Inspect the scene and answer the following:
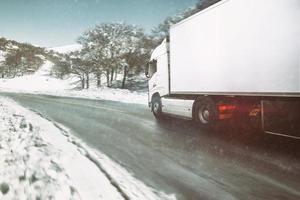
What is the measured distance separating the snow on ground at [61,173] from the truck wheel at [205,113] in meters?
3.98

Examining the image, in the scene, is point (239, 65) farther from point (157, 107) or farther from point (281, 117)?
point (157, 107)

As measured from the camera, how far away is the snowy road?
5.11m

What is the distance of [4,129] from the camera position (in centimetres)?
1046

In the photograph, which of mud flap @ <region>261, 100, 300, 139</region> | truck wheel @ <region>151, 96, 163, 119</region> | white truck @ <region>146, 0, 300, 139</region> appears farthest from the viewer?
truck wheel @ <region>151, 96, 163, 119</region>

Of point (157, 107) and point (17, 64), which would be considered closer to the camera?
point (157, 107)

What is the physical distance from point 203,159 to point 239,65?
123 inches

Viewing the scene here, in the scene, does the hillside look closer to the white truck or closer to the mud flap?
the white truck

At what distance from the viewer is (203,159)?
6.92m

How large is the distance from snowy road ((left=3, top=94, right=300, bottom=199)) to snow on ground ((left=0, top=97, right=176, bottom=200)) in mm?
350

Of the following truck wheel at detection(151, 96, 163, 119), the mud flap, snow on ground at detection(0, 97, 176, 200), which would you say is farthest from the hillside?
the mud flap

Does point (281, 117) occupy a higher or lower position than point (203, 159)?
higher

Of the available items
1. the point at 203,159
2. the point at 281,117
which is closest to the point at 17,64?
the point at 281,117

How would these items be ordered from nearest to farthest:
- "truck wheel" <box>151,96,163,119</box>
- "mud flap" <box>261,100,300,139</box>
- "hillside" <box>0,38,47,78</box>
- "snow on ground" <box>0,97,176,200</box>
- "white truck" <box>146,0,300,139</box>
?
"snow on ground" <box>0,97,176,200</box>
"white truck" <box>146,0,300,139</box>
"mud flap" <box>261,100,300,139</box>
"truck wheel" <box>151,96,163,119</box>
"hillside" <box>0,38,47,78</box>

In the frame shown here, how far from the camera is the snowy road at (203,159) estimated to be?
5.11 metres
